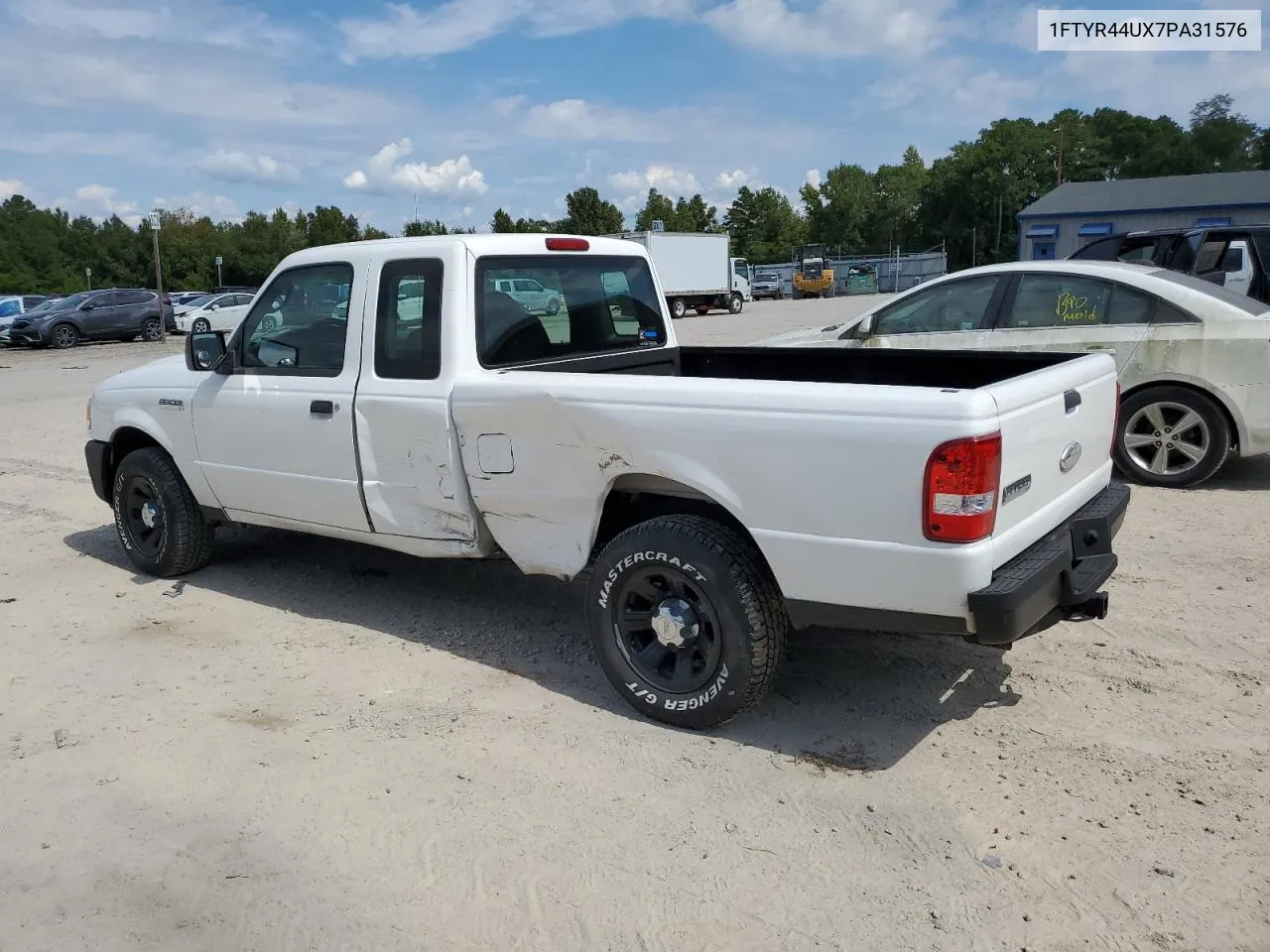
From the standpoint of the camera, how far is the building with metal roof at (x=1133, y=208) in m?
42.9

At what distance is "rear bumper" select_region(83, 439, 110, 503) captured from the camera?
6.28 m

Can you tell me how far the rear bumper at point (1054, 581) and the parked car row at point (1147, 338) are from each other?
305 cm

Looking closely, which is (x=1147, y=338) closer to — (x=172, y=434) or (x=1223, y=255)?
(x=1223, y=255)

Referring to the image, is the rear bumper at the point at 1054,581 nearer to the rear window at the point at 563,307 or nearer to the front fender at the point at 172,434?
the rear window at the point at 563,307

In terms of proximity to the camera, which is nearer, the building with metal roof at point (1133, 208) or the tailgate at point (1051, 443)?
the tailgate at point (1051, 443)

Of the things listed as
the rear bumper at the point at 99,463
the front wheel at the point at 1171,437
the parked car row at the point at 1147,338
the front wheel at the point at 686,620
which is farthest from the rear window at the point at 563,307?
the front wheel at the point at 1171,437

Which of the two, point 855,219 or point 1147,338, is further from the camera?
point 855,219

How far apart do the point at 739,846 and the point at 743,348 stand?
118 inches

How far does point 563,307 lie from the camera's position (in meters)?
5.00

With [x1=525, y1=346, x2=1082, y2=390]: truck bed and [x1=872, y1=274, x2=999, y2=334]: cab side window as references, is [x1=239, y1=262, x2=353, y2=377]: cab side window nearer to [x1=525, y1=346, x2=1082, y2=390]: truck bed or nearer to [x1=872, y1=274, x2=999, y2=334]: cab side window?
[x1=525, y1=346, x2=1082, y2=390]: truck bed

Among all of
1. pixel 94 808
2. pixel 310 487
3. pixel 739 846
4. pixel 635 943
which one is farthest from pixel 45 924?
pixel 310 487

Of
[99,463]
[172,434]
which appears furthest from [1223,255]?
[99,463]

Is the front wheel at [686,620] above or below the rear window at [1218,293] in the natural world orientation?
below

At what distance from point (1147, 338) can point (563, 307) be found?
449 cm
